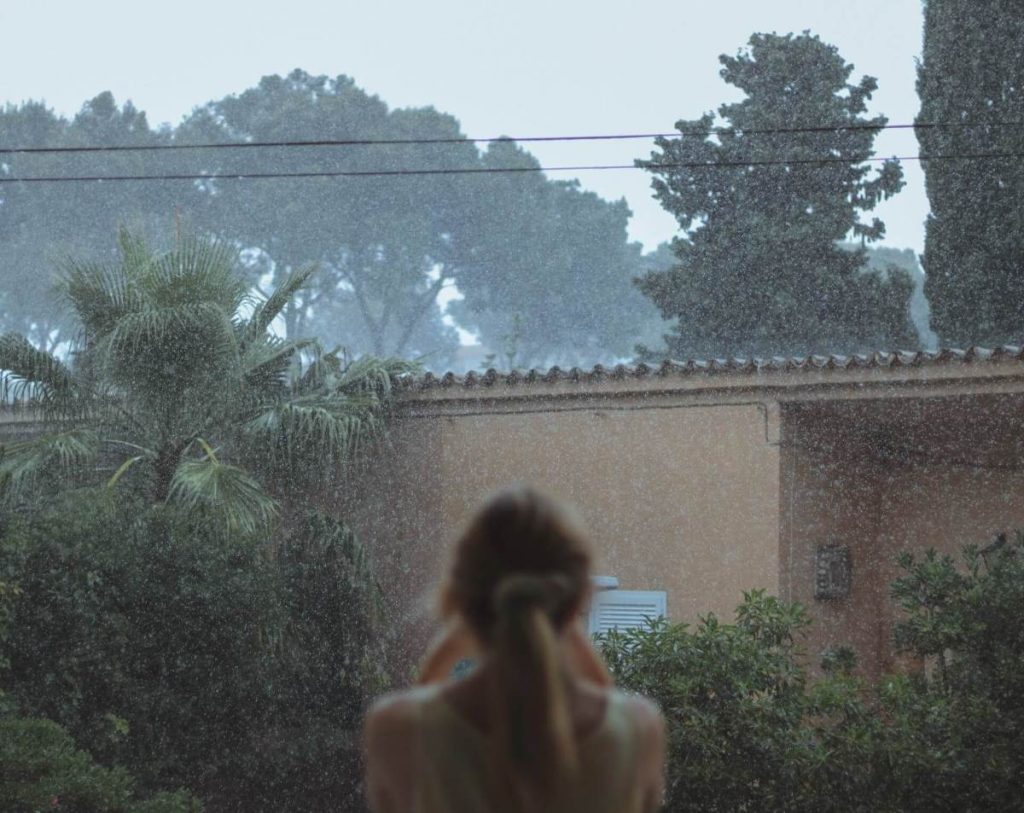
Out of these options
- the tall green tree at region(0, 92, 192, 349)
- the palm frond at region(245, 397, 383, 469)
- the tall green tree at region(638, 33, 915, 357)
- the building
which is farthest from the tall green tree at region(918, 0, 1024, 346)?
the tall green tree at region(0, 92, 192, 349)

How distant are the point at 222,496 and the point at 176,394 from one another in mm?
1213

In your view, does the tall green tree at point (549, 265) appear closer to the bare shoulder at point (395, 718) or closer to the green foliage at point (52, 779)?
the green foliage at point (52, 779)

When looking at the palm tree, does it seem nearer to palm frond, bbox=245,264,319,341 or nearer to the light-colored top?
palm frond, bbox=245,264,319,341

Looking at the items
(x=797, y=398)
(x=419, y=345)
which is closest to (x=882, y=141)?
(x=797, y=398)

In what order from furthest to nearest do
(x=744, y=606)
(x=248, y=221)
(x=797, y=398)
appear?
(x=248, y=221)
(x=797, y=398)
(x=744, y=606)

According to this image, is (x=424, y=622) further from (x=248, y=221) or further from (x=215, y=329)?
(x=248, y=221)

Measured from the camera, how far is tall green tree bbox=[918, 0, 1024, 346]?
1839 cm

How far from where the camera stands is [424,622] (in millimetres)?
11477

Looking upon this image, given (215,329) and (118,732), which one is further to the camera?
(215,329)

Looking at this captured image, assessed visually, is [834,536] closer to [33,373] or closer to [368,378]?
[368,378]

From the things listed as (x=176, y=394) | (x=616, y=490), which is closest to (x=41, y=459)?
(x=176, y=394)

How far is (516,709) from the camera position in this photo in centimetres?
182

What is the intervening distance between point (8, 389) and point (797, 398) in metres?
5.96

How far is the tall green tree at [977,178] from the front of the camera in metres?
18.4
